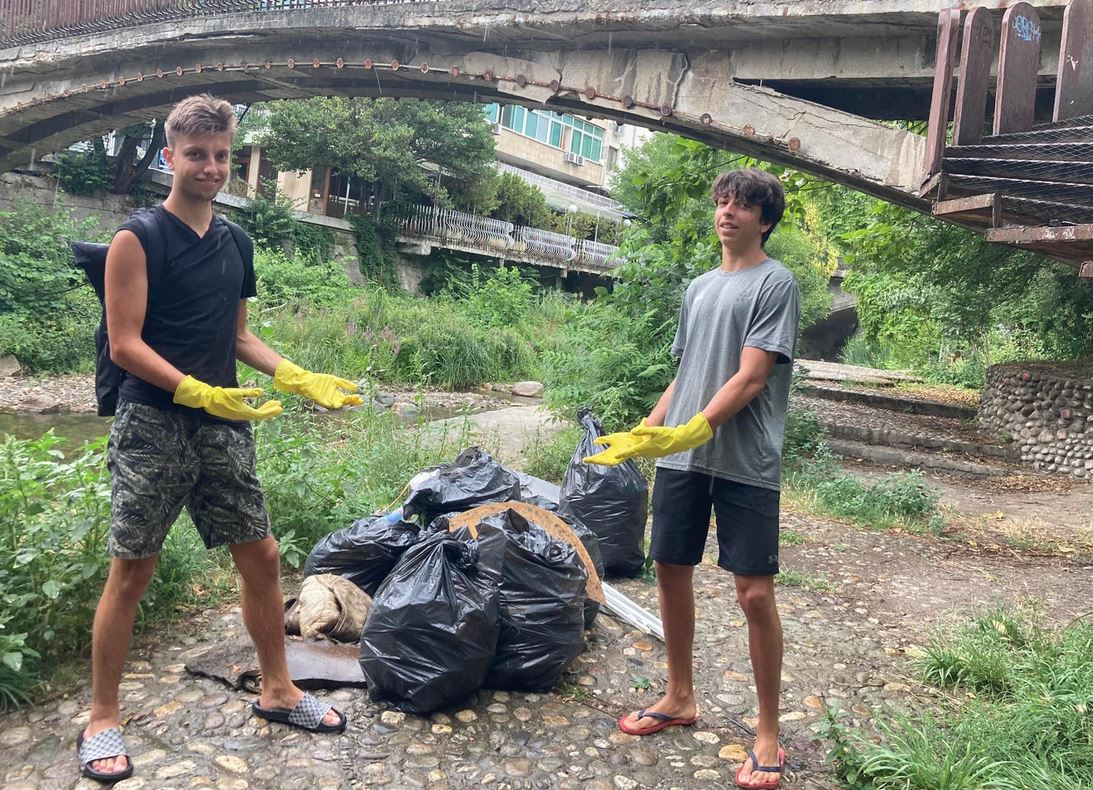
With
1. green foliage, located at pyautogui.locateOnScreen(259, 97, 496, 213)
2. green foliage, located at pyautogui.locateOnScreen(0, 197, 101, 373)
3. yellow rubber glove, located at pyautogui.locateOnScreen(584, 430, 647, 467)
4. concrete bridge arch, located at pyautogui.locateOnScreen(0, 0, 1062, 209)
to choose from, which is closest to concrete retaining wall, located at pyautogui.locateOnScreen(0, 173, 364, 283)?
green foliage, located at pyautogui.locateOnScreen(0, 197, 101, 373)

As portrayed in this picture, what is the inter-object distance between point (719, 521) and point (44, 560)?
7.61ft

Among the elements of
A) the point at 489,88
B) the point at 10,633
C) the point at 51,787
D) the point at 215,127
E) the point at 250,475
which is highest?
the point at 489,88

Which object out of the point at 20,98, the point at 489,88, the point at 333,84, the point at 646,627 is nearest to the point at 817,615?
the point at 646,627

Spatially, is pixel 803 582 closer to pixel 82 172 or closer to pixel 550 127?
pixel 82 172

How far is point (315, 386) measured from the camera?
2527mm

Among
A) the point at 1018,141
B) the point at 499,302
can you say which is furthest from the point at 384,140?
the point at 1018,141

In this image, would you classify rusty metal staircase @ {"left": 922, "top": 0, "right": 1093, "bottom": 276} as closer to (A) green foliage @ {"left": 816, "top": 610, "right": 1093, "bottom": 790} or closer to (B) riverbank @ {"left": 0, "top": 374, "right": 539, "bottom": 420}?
(A) green foliage @ {"left": 816, "top": 610, "right": 1093, "bottom": 790}

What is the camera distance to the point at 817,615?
4.10 metres

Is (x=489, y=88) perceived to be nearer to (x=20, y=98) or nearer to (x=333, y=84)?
(x=333, y=84)

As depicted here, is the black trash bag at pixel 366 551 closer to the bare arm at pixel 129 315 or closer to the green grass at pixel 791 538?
the bare arm at pixel 129 315

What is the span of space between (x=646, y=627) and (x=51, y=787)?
2222 mm

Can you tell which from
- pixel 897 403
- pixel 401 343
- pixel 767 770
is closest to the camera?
pixel 767 770

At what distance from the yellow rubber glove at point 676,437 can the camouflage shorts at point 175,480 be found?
1.19 m

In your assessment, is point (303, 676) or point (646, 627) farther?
point (646, 627)
